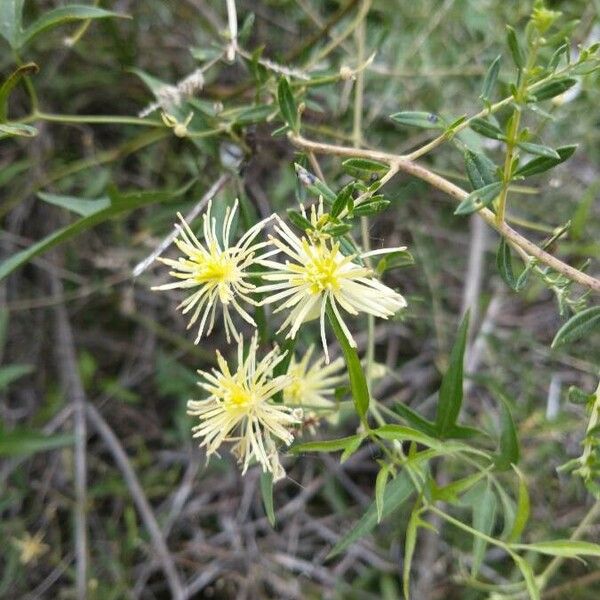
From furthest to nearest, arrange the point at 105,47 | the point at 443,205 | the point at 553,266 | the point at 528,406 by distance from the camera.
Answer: the point at 443,205, the point at 105,47, the point at 528,406, the point at 553,266

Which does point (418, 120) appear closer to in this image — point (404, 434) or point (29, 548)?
point (404, 434)

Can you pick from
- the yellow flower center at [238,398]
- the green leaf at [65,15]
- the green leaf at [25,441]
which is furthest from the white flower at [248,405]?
the green leaf at [25,441]

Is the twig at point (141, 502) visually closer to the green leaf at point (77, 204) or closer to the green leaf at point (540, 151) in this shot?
the green leaf at point (77, 204)

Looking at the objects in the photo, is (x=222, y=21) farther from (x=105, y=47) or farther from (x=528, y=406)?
(x=528, y=406)

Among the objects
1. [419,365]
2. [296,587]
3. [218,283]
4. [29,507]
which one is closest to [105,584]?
[29,507]

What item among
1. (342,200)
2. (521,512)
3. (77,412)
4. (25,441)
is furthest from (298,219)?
(77,412)
